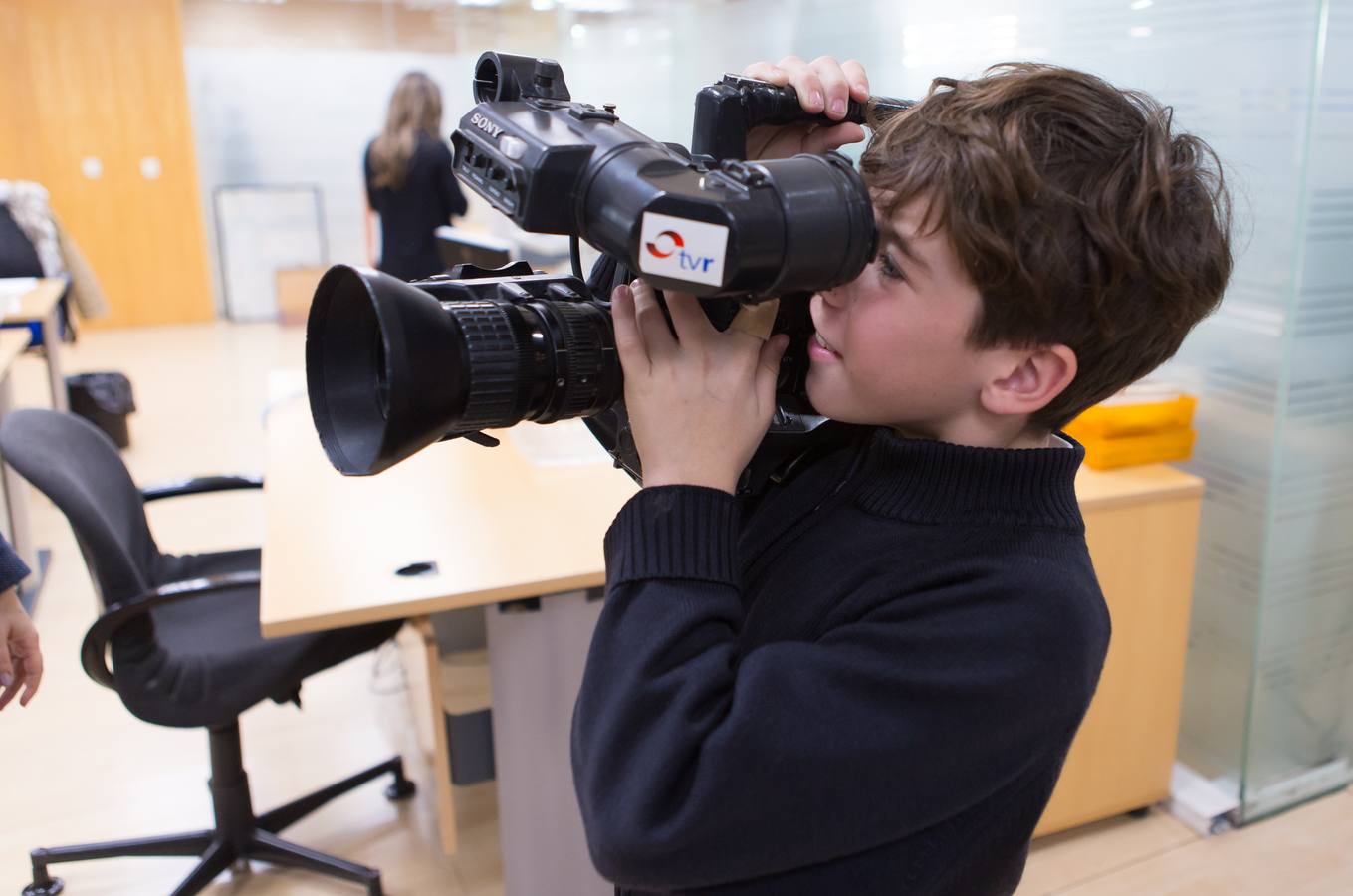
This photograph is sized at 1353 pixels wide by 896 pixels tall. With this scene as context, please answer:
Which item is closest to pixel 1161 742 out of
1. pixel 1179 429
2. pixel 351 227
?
pixel 1179 429

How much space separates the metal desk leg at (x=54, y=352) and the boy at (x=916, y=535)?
3.49m

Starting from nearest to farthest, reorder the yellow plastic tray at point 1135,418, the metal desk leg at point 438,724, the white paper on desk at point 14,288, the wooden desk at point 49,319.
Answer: the metal desk leg at point 438,724 → the yellow plastic tray at point 1135,418 → the wooden desk at point 49,319 → the white paper on desk at point 14,288

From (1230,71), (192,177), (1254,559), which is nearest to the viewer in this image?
(1230,71)

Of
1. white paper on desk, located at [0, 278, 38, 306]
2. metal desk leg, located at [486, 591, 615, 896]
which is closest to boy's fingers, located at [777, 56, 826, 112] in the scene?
metal desk leg, located at [486, 591, 615, 896]

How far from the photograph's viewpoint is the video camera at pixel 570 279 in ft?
1.98

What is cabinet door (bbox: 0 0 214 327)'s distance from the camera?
6.71 meters

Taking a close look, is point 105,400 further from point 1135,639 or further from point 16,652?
point 1135,639

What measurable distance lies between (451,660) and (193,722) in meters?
0.43

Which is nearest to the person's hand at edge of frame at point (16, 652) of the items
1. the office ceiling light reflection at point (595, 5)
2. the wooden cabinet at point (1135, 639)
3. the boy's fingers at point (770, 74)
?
the boy's fingers at point (770, 74)

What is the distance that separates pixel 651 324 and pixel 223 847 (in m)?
1.67

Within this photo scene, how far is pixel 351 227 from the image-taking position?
7.71 m

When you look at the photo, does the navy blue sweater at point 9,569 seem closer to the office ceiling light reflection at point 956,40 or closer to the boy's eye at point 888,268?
the boy's eye at point 888,268

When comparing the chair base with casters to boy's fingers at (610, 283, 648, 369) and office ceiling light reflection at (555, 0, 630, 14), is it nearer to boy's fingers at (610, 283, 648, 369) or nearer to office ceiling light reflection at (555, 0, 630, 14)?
boy's fingers at (610, 283, 648, 369)

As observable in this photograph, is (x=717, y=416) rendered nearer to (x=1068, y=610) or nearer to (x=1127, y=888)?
(x=1068, y=610)
